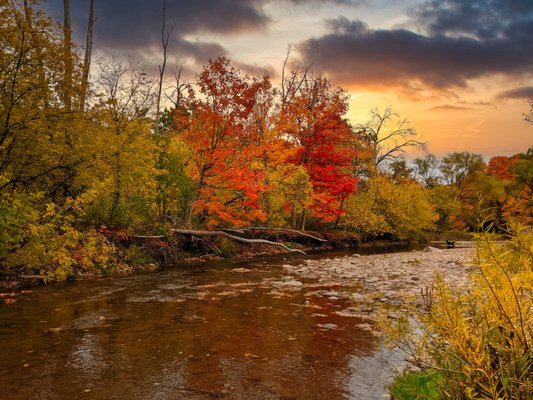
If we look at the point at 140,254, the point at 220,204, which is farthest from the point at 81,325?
the point at 220,204

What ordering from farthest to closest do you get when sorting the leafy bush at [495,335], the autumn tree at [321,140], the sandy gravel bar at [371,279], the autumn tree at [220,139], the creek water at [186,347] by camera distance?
the autumn tree at [321,140]
the autumn tree at [220,139]
the sandy gravel bar at [371,279]
the creek water at [186,347]
the leafy bush at [495,335]

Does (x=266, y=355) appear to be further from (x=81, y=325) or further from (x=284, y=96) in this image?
(x=284, y=96)

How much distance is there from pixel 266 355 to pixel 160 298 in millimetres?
5337

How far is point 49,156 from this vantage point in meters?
12.7

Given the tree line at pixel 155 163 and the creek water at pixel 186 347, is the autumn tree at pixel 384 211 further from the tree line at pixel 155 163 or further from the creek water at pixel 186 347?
the creek water at pixel 186 347

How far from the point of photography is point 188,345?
24.6 feet

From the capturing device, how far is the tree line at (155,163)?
1184cm

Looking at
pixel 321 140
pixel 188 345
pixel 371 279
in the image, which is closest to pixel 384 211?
pixel 321 140

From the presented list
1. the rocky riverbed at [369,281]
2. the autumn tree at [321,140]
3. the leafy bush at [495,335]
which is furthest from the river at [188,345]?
the autumn tree at [321,140]

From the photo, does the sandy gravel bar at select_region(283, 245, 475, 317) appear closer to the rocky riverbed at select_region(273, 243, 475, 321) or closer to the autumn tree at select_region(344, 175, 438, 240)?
the rocky riverbed at select_region(273, 243, 475, 321)

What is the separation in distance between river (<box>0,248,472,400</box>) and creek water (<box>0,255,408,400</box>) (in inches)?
0.8

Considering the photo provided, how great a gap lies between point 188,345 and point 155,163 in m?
13.3

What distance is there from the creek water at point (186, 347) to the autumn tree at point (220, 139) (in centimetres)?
975

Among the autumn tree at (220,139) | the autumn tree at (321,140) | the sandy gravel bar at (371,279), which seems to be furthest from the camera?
the autumn tree at (321,140)
